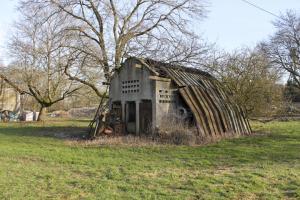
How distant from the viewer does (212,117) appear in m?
14.0

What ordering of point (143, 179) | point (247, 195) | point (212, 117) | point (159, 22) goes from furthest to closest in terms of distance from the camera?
point (159, 22) < point (212, 117) < point (143, 179) < point (247, 195)

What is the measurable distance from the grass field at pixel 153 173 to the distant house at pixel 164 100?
301 centimetres

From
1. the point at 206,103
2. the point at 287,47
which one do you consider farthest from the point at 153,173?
the point at 287,47

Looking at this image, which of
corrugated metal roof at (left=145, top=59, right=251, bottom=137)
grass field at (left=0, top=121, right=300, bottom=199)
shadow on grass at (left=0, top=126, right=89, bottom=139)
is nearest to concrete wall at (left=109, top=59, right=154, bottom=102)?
corrugated metal roof at (left=145, top=59, right=251, bottom=137)

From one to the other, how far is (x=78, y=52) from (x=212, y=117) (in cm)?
939

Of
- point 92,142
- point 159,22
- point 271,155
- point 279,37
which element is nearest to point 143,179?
point 271,155

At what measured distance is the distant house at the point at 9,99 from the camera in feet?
121

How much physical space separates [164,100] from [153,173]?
7225 mm

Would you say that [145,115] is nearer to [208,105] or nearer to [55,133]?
[208,105]

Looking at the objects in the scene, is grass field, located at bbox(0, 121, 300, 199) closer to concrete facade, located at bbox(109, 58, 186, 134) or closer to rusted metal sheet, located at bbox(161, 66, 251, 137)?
rusted metal sheet, located at bbox(161, 66, 251, 137)

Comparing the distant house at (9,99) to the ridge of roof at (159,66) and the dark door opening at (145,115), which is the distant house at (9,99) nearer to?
the ridge of roof at (159,66)

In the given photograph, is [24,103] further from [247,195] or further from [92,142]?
[247,195]

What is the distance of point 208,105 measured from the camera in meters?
14.5

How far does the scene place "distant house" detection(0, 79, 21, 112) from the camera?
121 feet
